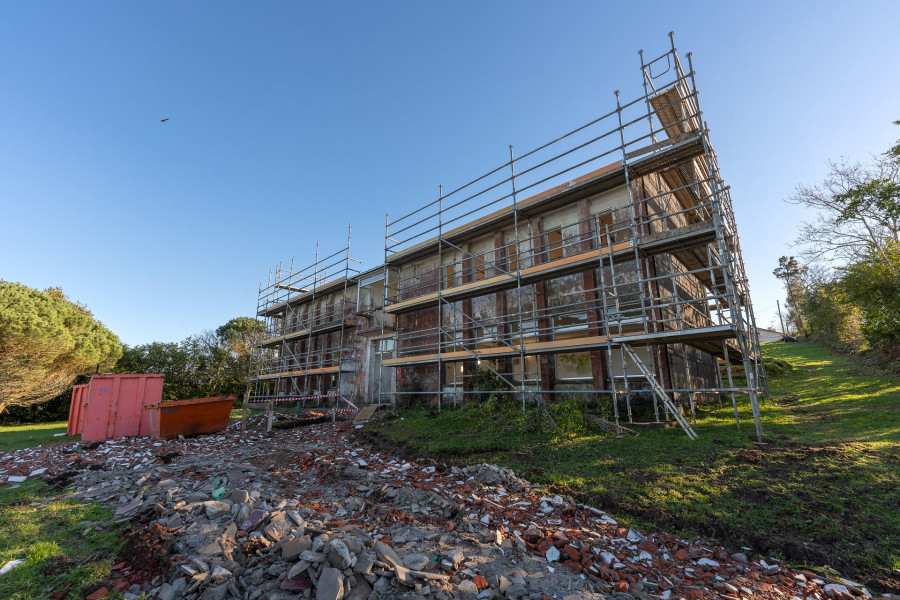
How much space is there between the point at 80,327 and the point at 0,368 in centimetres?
395

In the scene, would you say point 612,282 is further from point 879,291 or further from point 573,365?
point 879,291

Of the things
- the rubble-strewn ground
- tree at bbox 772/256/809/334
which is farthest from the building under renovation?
tree at bbox 772/256/809/334

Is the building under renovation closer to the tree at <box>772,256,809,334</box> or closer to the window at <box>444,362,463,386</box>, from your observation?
the window at <box>444,362,463,386</box>

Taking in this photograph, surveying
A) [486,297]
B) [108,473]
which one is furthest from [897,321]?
[108,473]

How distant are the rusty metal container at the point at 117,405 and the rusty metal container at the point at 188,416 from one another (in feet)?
1.68

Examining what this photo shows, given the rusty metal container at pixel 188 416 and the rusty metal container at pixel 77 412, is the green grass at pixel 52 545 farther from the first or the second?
the rusty metal container at pixel 77 412

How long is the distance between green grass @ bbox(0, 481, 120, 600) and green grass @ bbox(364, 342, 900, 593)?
4928mm

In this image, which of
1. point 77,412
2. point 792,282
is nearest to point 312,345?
point 77,412

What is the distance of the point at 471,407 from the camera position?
443 inches

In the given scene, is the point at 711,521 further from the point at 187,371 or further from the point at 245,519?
the point at 187,371

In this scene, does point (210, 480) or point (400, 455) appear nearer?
point (210, 480)

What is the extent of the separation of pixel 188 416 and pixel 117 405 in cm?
222

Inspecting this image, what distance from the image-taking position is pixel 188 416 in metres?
11.1

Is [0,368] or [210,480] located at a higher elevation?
[0,368]
